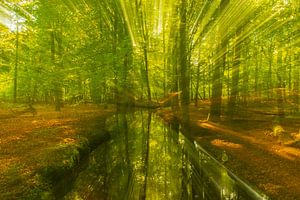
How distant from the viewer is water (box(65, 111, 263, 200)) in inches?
302

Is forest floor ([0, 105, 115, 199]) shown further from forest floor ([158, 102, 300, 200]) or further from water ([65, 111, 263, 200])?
forest floor ([158, 102, 300, 200])

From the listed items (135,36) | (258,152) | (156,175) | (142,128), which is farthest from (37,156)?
(135,36)

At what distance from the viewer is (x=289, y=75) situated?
3806 centimetres

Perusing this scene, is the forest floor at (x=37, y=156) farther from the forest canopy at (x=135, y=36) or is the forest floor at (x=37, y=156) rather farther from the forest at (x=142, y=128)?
the forest canopy at (x=135, y=36)

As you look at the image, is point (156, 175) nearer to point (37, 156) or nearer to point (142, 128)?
point (37, 156)

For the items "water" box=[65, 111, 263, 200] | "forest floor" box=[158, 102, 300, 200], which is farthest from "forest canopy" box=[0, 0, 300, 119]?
"water" box=[65, 111, 263, 200]

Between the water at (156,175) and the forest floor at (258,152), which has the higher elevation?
the forest floor at (258,152)

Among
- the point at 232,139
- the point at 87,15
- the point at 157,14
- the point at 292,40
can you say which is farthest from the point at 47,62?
the point at 292,40

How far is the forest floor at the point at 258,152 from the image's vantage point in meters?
7.76

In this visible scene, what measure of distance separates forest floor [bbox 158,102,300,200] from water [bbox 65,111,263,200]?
0.58 metres

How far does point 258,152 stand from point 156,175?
4809 millimetres

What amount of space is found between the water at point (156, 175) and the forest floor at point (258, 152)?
578 millimetres

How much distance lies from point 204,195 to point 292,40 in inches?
899

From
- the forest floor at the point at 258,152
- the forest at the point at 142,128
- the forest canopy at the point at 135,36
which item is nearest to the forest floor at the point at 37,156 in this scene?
the forest at the point at 142,128
